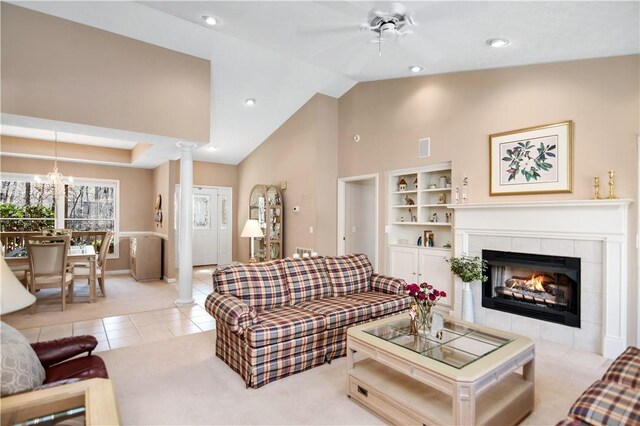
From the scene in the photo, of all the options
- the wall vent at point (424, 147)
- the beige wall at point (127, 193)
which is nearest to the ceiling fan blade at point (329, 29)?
the wall vent at point (424, 147)

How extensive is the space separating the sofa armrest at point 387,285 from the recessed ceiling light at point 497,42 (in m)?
2.65

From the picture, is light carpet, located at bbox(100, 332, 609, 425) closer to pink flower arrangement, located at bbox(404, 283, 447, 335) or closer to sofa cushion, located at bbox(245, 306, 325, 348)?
sofa cushion, located at bbox(245, 306, 325, 348)

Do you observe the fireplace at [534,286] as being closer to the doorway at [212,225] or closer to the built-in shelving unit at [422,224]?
the built-in shelving unit at [422,224]

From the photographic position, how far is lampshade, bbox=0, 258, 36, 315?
116 cm

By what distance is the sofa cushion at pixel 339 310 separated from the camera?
3.09 m

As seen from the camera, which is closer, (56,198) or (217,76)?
(217,76)

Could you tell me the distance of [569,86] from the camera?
142 inches

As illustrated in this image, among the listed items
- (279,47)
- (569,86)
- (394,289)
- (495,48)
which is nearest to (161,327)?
(394,289)

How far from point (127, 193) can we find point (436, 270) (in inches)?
274

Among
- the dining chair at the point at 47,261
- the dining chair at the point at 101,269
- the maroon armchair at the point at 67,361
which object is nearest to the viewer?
the maroon armchair at the point at 67,361

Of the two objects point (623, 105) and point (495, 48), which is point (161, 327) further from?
point (623, 105)

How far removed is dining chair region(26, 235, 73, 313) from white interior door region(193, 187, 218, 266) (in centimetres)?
366

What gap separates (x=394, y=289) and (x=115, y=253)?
22.1 feet

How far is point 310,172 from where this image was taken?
6.21 m
